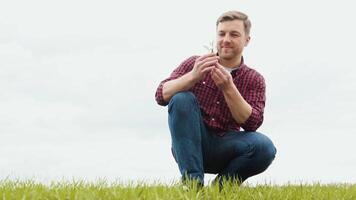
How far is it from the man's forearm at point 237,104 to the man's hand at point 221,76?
54 mm

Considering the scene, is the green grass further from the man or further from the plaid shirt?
the plaid shirt

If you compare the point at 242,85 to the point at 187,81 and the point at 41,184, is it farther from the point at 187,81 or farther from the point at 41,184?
the point at 41,184

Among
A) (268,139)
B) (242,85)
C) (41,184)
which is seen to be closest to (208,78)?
(242,85)

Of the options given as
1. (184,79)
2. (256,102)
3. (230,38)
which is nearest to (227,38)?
(230,38)

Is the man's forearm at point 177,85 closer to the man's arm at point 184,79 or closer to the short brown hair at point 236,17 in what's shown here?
the man's arm at point 184,79

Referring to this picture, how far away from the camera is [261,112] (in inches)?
249

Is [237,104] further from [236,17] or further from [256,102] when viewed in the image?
[236,17]

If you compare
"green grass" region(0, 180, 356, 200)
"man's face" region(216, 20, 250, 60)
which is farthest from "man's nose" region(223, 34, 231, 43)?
"green grass" region(0, 180, 356, 200)

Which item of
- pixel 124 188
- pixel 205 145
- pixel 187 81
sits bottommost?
pixel 124 188

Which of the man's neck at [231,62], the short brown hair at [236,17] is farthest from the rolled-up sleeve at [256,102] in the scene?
the short brown hair at [236,17]

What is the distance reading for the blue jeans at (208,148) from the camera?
5977mm

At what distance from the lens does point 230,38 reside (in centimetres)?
621

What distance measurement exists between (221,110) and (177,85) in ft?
1.99

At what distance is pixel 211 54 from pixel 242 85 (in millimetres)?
694
